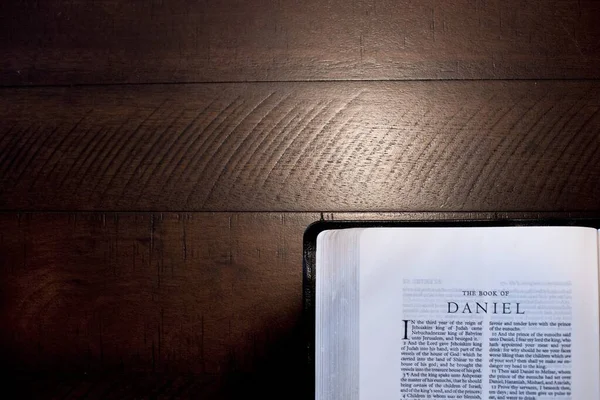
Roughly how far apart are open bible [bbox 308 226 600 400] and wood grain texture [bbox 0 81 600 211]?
38 mm

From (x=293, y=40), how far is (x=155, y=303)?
0.28 meters

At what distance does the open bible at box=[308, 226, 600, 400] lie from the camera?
0.51 m

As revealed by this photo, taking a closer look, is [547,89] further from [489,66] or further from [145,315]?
[145,315]

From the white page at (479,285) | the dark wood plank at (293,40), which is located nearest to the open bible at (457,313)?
the white page at (479,285)

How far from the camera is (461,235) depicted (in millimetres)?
527

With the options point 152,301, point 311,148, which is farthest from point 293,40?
point 152,301

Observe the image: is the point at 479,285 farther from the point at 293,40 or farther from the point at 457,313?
the point at 293,40

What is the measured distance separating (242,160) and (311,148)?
0.22ft

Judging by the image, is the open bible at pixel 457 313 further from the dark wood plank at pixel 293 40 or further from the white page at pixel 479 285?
the dark wood plank at pixel 293 40

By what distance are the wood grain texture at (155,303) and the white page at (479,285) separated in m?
0.03

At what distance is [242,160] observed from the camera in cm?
55

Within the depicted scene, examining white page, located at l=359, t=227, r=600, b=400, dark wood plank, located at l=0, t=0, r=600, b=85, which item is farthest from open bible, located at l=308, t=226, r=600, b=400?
dark wood plank, located at l=0, t=0, r=600, b=85

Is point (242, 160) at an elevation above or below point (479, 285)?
above

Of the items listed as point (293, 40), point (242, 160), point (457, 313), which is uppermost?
point (293, 40)
